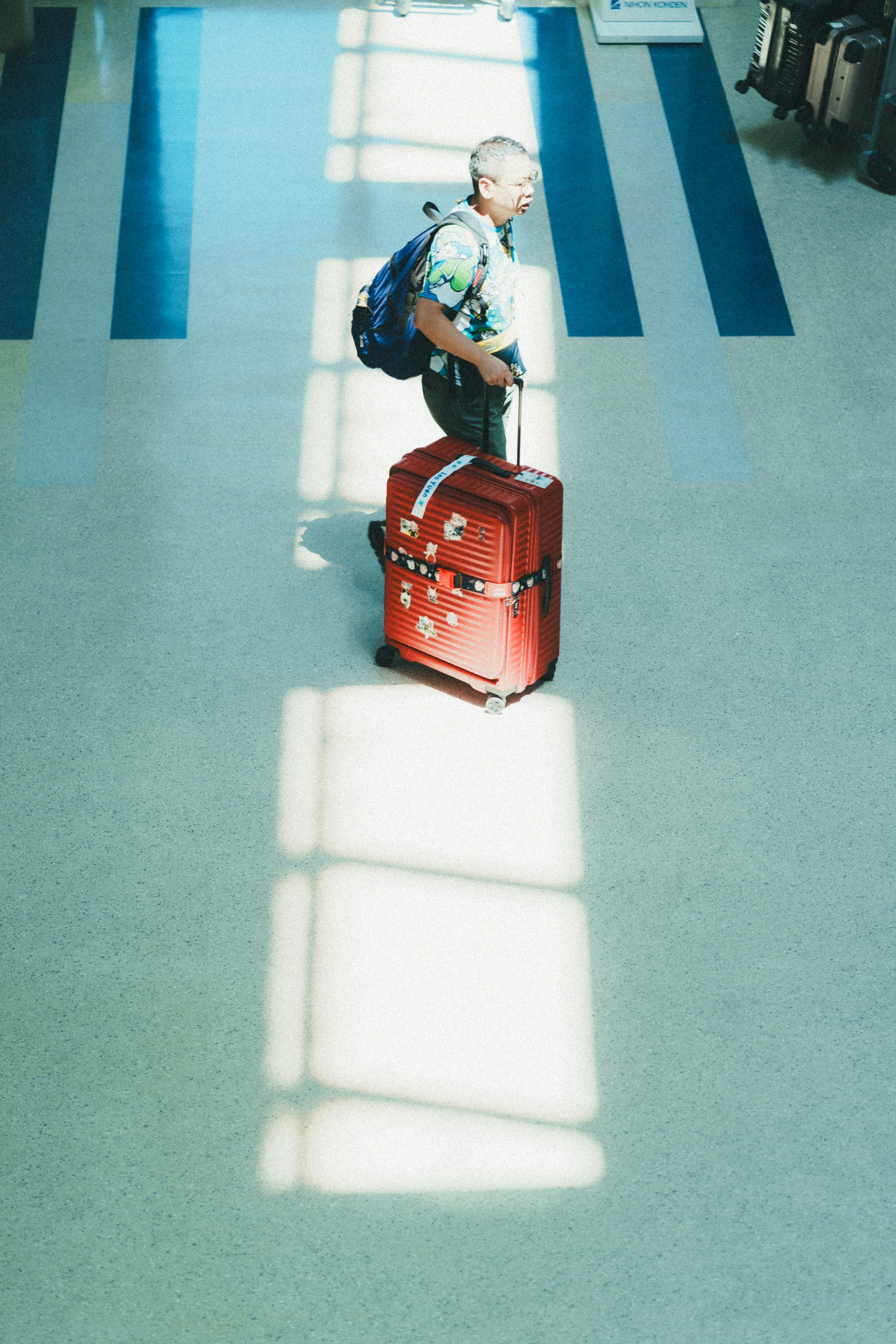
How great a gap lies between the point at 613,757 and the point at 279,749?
1.06m

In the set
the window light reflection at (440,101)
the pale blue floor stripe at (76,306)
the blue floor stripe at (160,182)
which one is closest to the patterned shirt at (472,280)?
the pale blue floor stripe at (76,306)

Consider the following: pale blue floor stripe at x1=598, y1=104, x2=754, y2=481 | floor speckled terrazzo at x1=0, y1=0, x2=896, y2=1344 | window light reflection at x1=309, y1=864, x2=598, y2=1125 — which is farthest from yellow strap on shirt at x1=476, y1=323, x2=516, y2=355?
window light reflection at x1=309, y1=864, x2=598, y2=1125

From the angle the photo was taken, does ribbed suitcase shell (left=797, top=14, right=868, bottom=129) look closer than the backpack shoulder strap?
No

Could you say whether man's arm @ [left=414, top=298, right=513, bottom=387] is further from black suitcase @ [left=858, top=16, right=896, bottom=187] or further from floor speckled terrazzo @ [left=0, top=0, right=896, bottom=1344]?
black suitcase @ [left=858, top=16, right=896, bottom=187]

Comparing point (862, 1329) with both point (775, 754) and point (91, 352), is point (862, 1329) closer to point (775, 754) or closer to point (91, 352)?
point (775, 754)

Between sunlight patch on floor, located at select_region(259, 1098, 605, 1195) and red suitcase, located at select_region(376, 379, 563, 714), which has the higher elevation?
red suitcase, located at select_region(376, 379, 563, 714)

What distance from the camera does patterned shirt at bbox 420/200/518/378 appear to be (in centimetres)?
405

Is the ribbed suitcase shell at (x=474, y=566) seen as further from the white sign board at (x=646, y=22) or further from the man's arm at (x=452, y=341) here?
the white sign board at (x=646, y=22)

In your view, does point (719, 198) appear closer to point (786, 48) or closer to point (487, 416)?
point (786, 48)

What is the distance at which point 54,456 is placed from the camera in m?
5.60

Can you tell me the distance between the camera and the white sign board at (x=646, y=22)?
26.6ft

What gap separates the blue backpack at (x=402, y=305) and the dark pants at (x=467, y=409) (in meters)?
0.11

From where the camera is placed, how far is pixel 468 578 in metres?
4.29

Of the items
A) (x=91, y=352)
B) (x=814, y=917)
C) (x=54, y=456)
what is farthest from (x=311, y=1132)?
(x=91, y=352)
